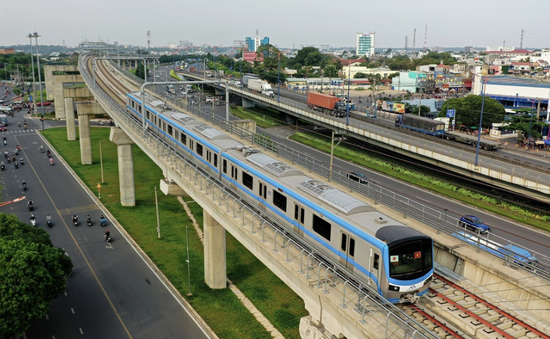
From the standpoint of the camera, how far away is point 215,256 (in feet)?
108

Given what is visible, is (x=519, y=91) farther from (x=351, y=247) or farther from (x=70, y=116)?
(x=351, y=247)

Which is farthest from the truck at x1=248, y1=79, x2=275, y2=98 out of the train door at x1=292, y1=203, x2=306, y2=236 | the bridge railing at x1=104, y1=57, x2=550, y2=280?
the train door at x1=292, y1=203, x2=306, y2=236

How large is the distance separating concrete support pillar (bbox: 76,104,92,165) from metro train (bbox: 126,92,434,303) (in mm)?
41498

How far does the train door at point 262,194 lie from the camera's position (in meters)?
25.4

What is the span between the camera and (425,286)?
58.4 feet

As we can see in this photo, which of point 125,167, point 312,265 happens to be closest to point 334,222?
point 312,265

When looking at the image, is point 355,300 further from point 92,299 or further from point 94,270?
point 94,270

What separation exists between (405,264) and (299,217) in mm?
6506

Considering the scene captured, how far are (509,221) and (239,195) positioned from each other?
98.3 feet

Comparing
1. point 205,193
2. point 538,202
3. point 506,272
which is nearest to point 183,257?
point 205,193

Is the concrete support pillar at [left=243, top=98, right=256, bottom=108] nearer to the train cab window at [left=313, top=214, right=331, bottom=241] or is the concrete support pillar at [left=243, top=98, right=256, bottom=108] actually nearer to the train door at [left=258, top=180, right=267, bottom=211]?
the train door at [left=258, top=180, right=267, bottom=211]

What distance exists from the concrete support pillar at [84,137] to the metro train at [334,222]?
1634 inches

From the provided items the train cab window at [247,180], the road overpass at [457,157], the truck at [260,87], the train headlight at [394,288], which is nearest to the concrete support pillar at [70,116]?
the truck at [260,87]

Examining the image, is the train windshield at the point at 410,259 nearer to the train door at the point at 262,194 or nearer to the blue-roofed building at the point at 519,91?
the train door at the point at 262,194
